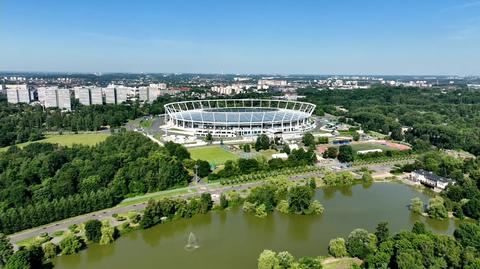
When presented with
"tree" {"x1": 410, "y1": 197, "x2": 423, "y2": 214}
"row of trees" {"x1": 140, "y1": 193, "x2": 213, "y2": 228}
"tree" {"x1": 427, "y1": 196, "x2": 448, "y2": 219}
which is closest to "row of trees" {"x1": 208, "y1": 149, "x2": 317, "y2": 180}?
"row of trees" {"x1": 140, "y1": 193, "x2": 213, "y2": 228}

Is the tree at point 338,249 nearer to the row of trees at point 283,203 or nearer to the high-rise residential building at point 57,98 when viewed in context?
the row of trees at point 283,203

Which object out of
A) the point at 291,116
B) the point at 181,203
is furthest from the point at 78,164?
the point at 291,116

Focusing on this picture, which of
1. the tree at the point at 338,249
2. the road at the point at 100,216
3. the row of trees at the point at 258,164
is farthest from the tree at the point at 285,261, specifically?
the row of trees at the point at 258,164

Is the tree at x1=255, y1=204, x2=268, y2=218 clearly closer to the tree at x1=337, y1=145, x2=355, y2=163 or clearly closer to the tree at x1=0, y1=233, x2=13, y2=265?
the tree at x1=0, y1=233, x2=13, y2=265

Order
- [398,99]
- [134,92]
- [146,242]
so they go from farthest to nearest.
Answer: [134,92] < [398,99] < [146,242]

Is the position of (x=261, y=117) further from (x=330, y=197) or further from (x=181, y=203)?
(x=181, y=203)

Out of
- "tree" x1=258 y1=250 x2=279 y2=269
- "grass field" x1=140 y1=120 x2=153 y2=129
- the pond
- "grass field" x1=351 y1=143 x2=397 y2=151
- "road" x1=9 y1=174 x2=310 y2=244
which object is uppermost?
"tree" x1=258 y1=250 x2=279 y2=269

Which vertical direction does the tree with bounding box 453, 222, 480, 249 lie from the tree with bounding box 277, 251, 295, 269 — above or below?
above
